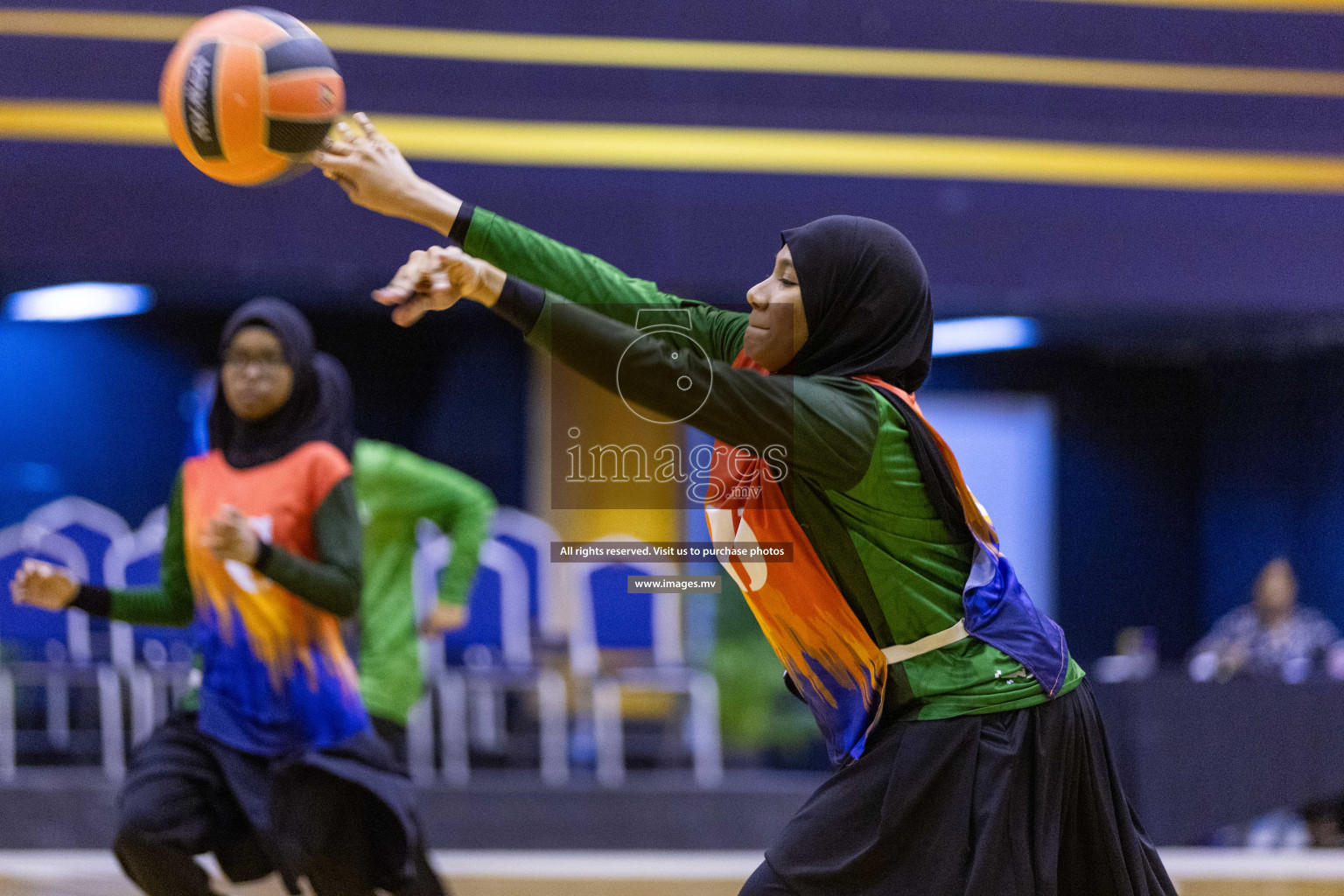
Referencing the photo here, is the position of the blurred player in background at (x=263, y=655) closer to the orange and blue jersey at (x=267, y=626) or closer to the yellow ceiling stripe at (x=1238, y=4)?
the orange and blue jersey at (x=267, y=626)

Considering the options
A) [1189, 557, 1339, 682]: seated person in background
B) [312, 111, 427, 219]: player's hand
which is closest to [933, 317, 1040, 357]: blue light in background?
[1189, 557, 1339, 682]: seated person in background

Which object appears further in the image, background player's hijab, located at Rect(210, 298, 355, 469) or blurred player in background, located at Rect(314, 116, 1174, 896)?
background player's hijab, located at Rect(210, 298, 355, 469)

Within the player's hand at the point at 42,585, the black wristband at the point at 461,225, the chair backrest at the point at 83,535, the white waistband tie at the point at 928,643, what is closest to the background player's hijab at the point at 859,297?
the white waistband tie at the point at 928,643

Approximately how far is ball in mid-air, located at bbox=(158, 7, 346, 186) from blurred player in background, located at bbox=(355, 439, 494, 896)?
6.69 ft

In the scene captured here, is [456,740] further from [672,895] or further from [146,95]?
[146,95]

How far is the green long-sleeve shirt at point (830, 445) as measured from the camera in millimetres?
1724

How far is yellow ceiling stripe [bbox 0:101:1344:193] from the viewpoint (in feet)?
19.9

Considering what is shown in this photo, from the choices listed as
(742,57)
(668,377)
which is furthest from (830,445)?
(742,57)

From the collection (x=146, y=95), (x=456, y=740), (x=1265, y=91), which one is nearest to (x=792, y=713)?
(x=456, y=740)

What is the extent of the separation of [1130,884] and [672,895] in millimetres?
Result: 2806

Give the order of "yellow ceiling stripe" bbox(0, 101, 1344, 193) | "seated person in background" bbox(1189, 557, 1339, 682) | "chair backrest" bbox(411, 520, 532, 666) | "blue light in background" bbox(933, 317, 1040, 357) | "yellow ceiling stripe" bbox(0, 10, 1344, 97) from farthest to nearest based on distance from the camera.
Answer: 1. "blue light in background" bbox(933, 317, 1040, 357)
2. "chair backrest" bbox(411, 520, 532, 666)
3. "seated person in background" bbox(1189, 557, 1339, 682)
4. "yellow ceiling stripe" bbox(0, 101, 1344, 193)
5. "yellow ceiling stripe" bbox(0, 10, 1344, 97)

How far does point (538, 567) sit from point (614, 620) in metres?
0.71

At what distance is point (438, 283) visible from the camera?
175 centimetres

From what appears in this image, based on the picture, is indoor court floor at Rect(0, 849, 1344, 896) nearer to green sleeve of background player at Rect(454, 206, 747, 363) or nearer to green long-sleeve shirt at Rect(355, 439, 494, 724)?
green long-sleeve shirt at Rect(355, 439, 494, 724)
